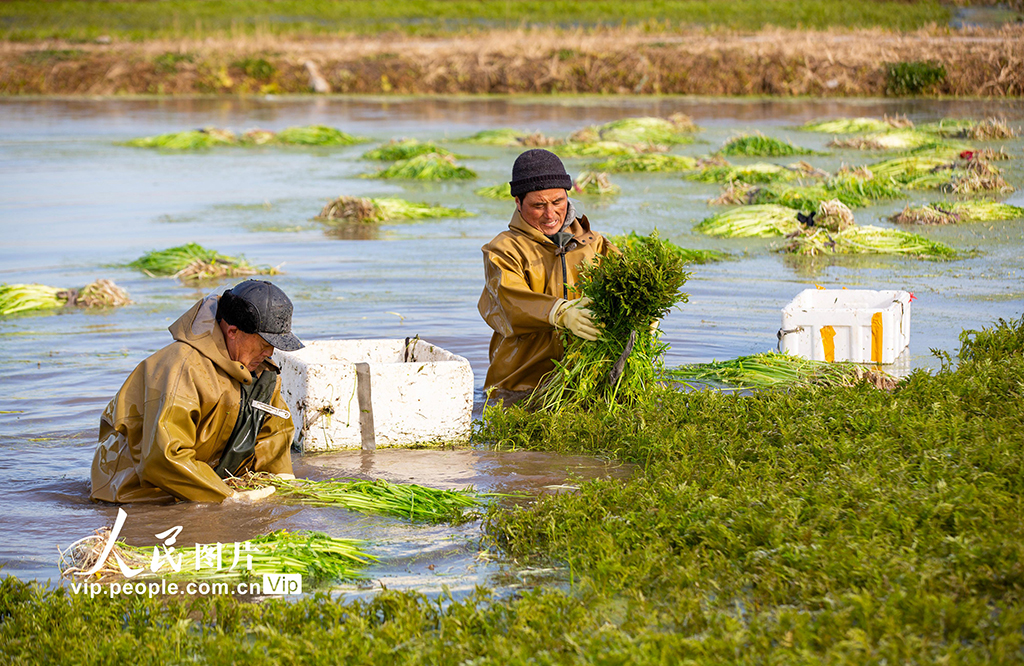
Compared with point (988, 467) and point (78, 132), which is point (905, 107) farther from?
point (988, 467)

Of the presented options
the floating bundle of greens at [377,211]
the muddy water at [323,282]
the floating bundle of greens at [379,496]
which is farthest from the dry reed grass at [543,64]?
the floating bundle of greens at [379,496]

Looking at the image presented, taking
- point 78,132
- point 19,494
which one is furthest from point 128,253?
point 78,132

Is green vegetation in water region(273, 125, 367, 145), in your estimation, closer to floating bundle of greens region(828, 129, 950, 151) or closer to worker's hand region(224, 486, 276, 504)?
floating bundle of greens region(828, 129, 950, 151)

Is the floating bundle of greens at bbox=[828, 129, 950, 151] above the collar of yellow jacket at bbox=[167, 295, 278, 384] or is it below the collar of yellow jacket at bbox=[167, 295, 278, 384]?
above

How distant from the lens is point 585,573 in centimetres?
405

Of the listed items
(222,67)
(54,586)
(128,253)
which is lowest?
(54,586)

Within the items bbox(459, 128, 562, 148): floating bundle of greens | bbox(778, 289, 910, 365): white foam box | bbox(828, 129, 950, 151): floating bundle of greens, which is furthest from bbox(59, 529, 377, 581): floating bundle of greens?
bbox(459, 128, 562, 148): floating bundle of greens

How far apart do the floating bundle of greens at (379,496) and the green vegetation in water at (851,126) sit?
57.6 feet

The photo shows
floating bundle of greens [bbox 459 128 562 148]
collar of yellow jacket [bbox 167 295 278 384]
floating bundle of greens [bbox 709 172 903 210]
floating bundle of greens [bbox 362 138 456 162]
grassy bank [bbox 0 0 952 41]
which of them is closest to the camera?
collar of yellow jacket [bbox 167 295 278 384]

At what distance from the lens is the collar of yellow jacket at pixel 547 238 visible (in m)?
6.18

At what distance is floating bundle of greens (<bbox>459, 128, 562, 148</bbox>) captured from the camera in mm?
20361

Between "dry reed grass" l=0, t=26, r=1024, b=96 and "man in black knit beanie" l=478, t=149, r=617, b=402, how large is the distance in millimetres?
23538

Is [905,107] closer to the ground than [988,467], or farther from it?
farther from it

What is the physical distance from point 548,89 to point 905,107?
10.7 m
